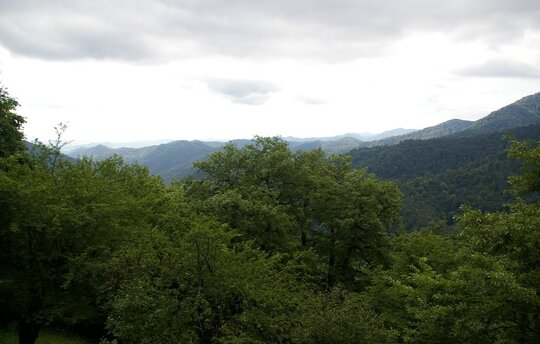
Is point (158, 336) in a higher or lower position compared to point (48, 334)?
higher

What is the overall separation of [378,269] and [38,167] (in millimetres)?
20499

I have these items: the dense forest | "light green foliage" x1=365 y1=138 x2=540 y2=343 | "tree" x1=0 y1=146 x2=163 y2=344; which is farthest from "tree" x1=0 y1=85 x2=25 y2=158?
"light green foliage" x1=365 y1=138 x2=540 y2=343

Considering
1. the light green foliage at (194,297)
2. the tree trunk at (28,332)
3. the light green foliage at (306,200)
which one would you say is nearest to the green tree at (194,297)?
the light green foliage at (194,297)

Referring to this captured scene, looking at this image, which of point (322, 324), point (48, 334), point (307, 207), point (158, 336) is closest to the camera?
point (158, 336)

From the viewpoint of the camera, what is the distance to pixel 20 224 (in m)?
15.8

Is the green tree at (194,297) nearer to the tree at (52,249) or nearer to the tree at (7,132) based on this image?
the tree at (52,249)

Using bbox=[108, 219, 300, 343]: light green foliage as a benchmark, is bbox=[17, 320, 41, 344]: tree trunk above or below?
below

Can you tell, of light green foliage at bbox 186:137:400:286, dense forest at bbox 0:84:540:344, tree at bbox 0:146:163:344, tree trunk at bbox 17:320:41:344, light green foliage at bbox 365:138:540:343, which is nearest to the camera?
light green foliage at bbox 365:138:540:343

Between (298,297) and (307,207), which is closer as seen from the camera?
(298,297)

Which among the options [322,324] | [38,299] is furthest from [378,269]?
[38,299]

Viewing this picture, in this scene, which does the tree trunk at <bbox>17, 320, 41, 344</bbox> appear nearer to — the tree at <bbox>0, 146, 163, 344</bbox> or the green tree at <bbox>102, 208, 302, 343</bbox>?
the tree at <bbox>0, 146, 163, 344</bbox>

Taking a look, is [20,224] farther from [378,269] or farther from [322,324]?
[378,269]

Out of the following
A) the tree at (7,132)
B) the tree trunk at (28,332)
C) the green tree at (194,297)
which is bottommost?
the tree trunk at (28,332)

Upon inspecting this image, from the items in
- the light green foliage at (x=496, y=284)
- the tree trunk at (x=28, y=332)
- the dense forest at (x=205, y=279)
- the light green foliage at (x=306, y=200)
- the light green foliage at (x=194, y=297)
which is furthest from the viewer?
the light green foliage at (x=306, y=200)
